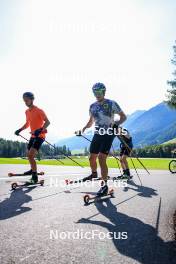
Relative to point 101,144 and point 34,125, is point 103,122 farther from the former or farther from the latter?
point 34,125

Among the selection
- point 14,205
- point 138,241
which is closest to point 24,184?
point 14,205

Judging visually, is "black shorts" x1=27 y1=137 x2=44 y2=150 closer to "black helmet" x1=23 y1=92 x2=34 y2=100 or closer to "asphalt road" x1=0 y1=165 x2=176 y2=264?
"black helmet" x1=23 y1=92 x2=34 y2=100

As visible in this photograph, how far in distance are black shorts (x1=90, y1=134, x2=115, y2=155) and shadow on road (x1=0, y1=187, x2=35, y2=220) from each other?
7.30ft

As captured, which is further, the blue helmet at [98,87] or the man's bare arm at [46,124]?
the man's bare arm at [46,124]

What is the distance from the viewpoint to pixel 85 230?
201 inches

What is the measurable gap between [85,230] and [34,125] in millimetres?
7259

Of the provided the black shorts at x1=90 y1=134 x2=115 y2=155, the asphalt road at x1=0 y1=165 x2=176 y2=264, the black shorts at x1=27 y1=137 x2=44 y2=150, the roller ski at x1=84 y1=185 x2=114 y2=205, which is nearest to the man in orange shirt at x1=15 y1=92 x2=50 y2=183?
the black shorts at x1=27 y1=137 x2=44 y2=150

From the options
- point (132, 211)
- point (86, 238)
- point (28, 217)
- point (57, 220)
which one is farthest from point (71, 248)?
point (132, 211)

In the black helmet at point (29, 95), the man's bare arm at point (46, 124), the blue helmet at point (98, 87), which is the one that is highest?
the black helmet at point (29, 95)

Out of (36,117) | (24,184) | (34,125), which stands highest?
(36,117)

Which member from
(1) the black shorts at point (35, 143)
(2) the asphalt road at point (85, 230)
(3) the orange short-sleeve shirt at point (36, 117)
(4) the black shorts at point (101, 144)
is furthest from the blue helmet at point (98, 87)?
(1) the black shorts at point (35, 143)

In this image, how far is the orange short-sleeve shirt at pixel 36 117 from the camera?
11.8 meters

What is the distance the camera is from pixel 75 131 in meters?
10.2

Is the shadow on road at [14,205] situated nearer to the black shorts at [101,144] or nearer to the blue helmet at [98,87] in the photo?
the black shorts at [101,144]
